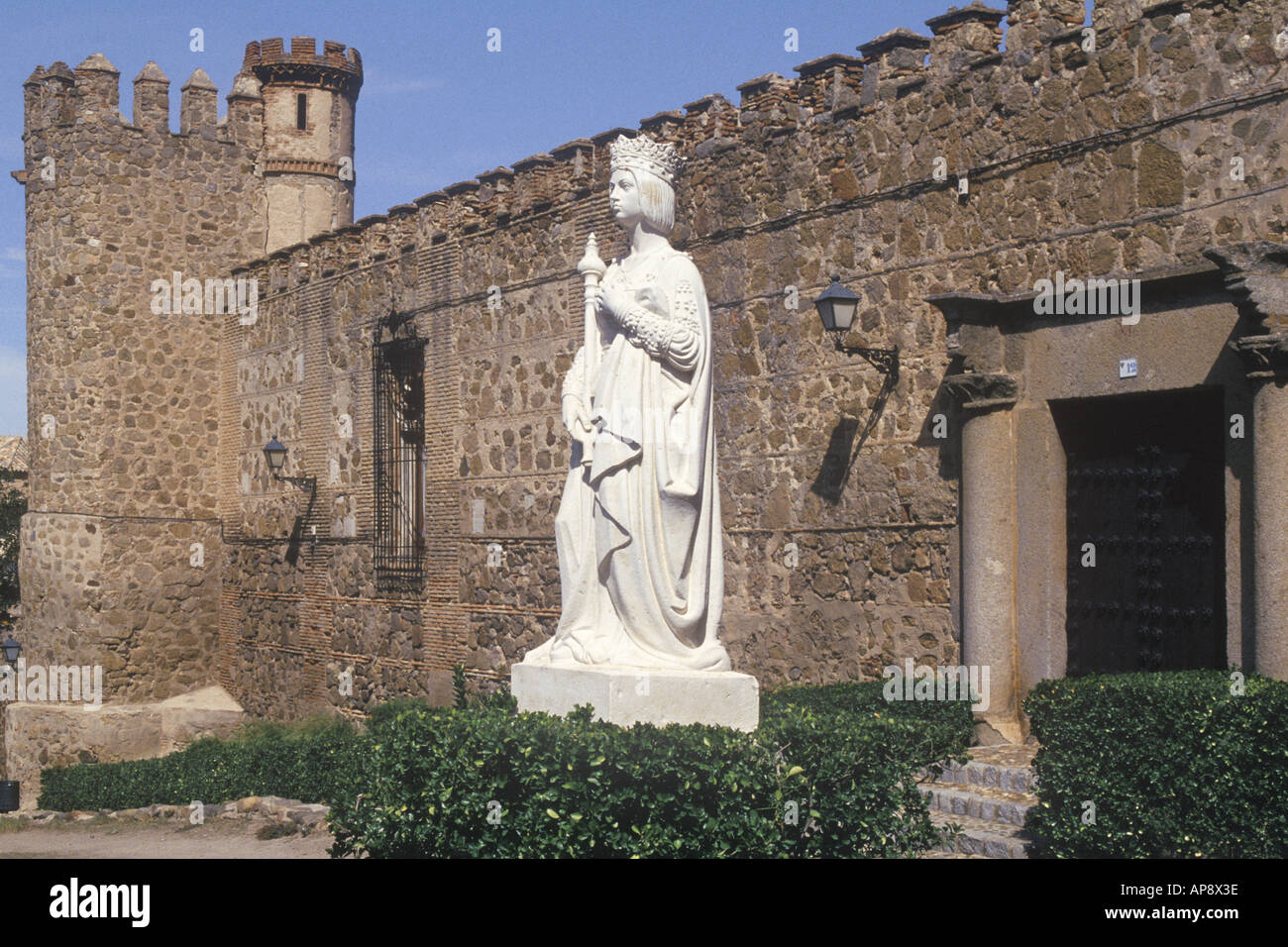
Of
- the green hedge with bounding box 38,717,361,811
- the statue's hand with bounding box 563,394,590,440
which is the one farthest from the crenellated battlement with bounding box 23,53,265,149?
the statue's hand with bounding box 563,394,590,440

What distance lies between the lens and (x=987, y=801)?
805cm

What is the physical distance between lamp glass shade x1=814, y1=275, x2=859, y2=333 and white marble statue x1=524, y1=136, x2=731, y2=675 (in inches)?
159

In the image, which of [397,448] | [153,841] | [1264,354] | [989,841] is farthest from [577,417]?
[397,448]

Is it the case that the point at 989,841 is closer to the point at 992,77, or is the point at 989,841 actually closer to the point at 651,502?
the point at 651,502

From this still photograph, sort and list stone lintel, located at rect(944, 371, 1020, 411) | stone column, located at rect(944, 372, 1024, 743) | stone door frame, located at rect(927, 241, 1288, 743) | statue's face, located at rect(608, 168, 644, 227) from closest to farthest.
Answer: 1. statue's face, located at rect(608, 168, 644, 227)
2. stone door frame, located at rect(927, 241, 1288, 743)
3. stone column, located at rect(944, 372, 1024, 743)
4. stone lintel, located at rect(944, 371, 1020, 411)

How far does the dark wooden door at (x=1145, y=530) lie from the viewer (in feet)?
30.1

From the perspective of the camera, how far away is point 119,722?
19.6m

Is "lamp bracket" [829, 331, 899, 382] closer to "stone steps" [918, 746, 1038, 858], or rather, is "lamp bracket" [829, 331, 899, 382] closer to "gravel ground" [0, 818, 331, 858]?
"stone steps" [918, 746, 1038, 858]

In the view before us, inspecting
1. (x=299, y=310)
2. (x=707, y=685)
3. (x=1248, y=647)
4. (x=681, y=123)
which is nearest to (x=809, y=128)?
(x=681, y=123)

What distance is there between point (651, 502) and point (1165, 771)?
251 cm

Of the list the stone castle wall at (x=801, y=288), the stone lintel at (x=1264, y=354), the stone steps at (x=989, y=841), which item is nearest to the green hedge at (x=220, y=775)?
the stone castle wall at (x=801, y=288)

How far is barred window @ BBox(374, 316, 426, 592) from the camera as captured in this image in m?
17.6

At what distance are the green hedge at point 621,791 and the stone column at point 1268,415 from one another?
2877 mm
